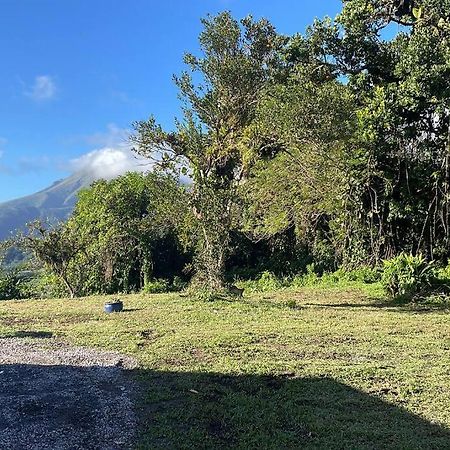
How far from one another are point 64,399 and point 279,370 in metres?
2.07

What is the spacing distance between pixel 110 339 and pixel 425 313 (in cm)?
547

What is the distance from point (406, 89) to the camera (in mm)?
9328

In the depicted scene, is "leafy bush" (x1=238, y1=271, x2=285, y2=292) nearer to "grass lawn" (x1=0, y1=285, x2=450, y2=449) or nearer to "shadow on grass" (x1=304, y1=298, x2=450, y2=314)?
"shadow on grass" (x1=304, y1=298, x2=450, y2=314)

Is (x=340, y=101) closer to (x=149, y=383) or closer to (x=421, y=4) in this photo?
(x=421, y=4)

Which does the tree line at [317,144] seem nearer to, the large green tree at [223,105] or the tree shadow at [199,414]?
the large green tree at [223,105]

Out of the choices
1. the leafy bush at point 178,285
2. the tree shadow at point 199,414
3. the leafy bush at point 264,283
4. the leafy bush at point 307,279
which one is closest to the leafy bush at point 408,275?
the leafy bush at point 264,283

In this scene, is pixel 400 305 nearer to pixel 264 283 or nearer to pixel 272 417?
pixel 264 283

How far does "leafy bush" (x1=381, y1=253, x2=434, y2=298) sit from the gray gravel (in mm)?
7065

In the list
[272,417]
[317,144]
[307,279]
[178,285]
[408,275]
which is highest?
[317,144]

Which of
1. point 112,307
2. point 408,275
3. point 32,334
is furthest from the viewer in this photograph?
point 408,275

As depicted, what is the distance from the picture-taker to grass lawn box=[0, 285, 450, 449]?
11.8 ft

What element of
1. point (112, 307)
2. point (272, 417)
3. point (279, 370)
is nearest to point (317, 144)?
point (112, 307)

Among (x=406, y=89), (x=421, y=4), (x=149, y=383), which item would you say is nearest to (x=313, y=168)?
(x=406, y=89)

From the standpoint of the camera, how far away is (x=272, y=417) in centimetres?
387
